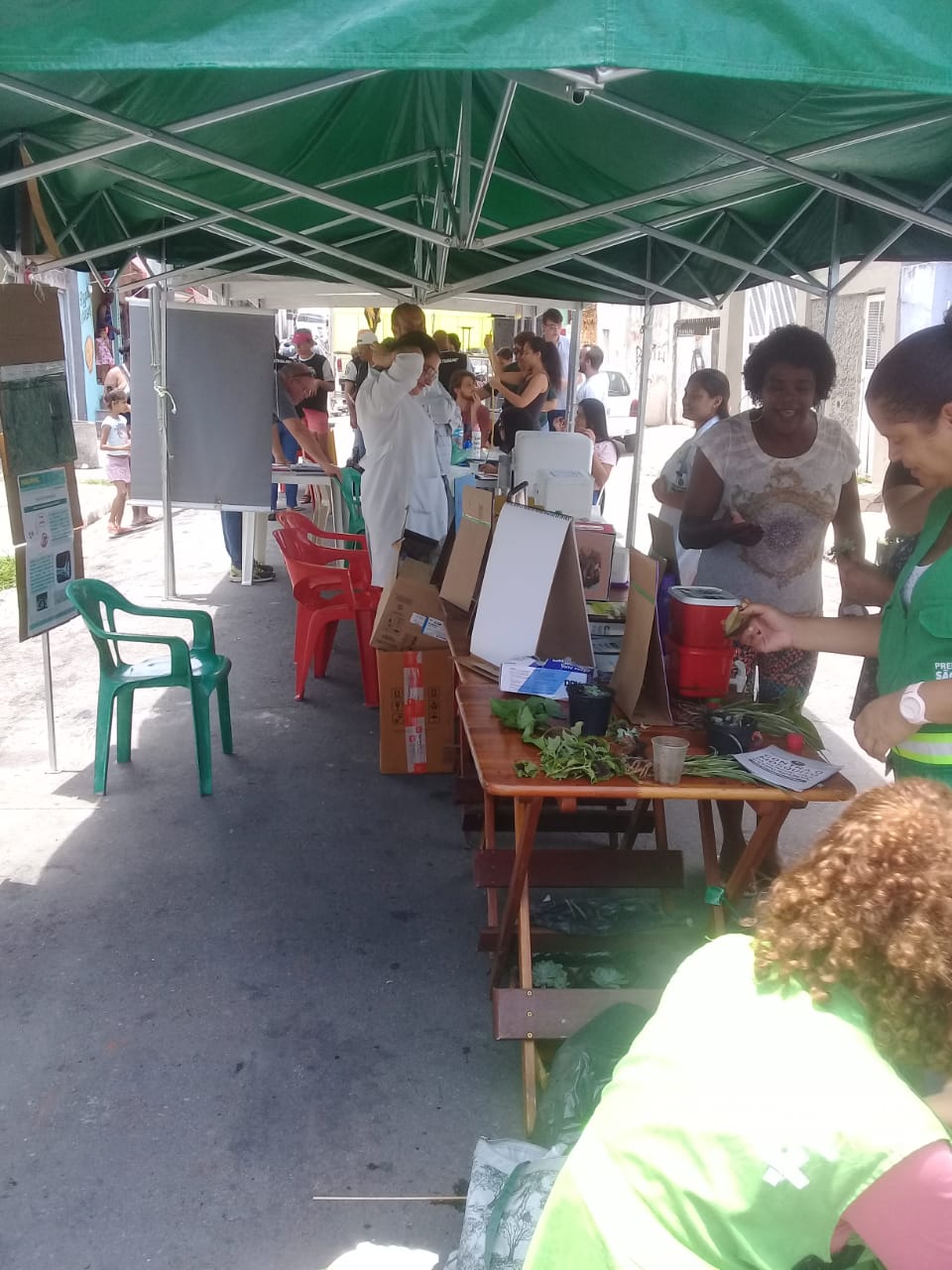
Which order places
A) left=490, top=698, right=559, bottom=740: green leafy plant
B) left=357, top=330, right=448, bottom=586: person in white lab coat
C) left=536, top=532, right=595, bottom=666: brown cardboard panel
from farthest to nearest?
1. left=357, top=330, right=448, bottom=586: person in white lab coat
2. left=536, top=532, right=595, bottom=666: brown cardboard panel
3. left=490, top=698, right=559, bottom=740: green leafy plant

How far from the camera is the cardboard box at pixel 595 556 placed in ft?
12.8

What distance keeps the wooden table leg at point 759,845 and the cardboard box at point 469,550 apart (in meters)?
1.48

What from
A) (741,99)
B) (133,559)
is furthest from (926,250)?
(133,559)

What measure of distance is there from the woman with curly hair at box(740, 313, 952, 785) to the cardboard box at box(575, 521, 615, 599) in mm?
1686

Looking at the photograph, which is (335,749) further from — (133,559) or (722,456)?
(133,559)

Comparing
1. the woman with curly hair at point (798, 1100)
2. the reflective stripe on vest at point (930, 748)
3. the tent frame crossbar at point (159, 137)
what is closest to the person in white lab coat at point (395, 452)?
the tent frame crossbar at point (159, 137)

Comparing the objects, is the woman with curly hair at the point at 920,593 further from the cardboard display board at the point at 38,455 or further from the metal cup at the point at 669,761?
the cardboard display board at the point at 38,455

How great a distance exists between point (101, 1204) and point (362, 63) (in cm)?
235

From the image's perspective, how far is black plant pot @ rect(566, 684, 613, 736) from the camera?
260 cm

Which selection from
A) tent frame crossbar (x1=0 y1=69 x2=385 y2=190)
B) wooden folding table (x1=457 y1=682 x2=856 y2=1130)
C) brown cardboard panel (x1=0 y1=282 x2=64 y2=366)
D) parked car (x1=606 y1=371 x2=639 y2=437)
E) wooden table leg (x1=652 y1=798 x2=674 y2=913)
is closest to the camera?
wooden folding table (x1=457 y1=682 x2=856 y2=1130)

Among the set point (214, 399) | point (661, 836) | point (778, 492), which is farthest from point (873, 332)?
point (661, 836)

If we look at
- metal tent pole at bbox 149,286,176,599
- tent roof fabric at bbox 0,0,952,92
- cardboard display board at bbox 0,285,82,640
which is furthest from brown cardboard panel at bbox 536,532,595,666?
metal tent pole at bbox 149,286,176,599

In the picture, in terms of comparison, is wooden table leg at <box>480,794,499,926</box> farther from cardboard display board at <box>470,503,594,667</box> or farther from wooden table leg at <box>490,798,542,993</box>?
cardboard display board at <box>470,503,594,667</box>

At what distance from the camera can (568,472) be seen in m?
4.54
